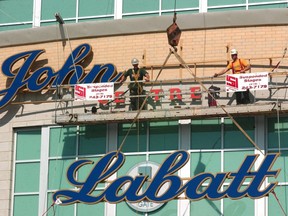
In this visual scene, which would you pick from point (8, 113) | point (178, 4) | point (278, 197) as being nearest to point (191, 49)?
point (178, 4)


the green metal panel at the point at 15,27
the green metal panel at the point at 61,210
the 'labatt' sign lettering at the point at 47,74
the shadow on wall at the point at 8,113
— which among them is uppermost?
the green metal panel at the point at 15,27

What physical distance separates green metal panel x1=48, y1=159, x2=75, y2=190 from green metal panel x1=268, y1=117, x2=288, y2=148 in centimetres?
638

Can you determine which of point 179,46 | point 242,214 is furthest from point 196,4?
point 242,214

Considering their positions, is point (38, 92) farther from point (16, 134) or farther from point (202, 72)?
point (202, 72)

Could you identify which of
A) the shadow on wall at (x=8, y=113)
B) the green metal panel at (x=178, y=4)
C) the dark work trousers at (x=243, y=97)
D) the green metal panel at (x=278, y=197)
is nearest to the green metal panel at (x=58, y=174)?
the shadow on wall at (x=8, y=113)

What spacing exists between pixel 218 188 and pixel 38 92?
23.9 feet

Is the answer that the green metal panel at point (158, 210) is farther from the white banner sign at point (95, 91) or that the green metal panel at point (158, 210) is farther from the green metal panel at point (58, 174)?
the white banner sign at point (95, 91)

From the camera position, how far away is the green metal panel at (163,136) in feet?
126

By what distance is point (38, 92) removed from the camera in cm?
4022

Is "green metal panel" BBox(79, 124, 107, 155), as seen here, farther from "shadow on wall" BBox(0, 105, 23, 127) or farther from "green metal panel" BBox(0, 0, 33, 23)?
"green metal panel" BBox(0, 0, 33, 23)

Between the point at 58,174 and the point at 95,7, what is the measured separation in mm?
5797

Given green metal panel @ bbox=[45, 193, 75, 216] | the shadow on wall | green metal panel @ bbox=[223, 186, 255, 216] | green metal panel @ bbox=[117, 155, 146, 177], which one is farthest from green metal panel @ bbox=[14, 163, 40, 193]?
green metal panel @ bbox=[223, 186, 255, 216]

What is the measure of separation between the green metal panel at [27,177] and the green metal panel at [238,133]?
626 centimetres

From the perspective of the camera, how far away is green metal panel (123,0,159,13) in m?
40.2
